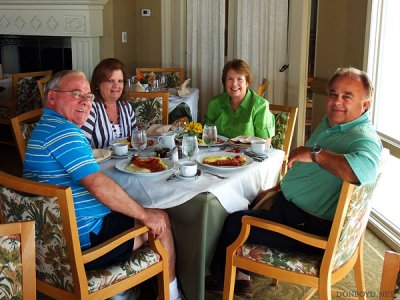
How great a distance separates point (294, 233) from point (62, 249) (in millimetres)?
886

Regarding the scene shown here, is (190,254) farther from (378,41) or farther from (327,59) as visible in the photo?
(327,59)

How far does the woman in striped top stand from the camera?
2.74 meters

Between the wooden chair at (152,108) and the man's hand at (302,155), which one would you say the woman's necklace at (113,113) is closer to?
the wooden chair at (152,108)

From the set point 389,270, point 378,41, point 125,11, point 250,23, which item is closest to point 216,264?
point 389,270

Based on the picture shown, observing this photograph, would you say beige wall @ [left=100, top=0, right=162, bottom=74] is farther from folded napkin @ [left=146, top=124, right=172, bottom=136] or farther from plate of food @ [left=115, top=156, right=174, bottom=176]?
plate of food @ [left=115, top=156, right=174, bottom=176]

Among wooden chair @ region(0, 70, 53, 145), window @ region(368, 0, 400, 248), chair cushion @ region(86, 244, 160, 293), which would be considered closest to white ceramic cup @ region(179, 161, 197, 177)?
chair cushion @ region(86, 244, 160, 293)

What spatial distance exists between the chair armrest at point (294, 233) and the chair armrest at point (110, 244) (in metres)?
0.45

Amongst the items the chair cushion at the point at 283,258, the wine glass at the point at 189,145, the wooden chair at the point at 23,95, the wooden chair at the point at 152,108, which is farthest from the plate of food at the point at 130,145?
the wooden chair at the point at 23,95

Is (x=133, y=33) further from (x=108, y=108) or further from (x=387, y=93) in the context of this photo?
(x=387, y=93)

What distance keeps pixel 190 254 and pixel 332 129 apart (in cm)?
83

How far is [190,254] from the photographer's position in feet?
6.70

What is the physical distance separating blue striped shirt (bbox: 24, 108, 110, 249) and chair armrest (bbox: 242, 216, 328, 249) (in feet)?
2.21

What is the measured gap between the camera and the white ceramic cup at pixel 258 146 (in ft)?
7.89

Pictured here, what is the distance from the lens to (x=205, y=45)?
5.38 m
